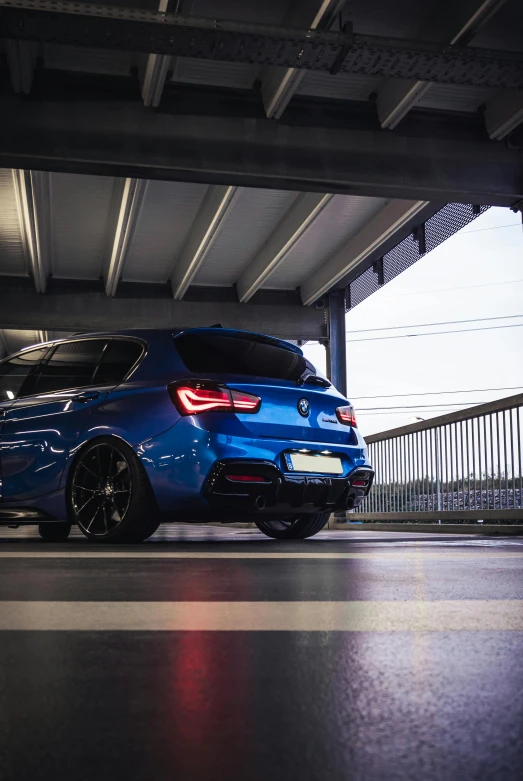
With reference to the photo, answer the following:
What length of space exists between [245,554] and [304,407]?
1706 millimetres

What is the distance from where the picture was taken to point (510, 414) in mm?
10266

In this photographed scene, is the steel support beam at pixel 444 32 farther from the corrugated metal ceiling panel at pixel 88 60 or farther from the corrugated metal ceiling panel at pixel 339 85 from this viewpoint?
the corrugated metal ceiling panel at pixel 88 60

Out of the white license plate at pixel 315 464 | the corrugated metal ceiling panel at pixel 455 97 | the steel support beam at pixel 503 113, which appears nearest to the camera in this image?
the white license plate at pixel 315 464

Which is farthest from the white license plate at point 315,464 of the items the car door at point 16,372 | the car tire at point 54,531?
the car tire at point 54,531

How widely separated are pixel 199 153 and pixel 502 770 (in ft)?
31.4

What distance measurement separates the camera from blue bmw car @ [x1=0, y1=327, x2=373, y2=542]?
659 cm

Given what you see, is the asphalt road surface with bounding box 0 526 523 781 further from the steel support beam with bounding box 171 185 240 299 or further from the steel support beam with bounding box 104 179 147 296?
the steel support beam with bounding box 171 185 240 299

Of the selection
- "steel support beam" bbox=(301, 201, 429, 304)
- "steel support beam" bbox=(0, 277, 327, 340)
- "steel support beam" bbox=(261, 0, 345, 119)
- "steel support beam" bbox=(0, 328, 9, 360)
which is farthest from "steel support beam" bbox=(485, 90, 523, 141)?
"steel support beam" bbox=(0, 328, 9, 360)

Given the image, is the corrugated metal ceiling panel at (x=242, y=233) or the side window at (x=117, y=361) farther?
the corrugated metal ceiling panel at (x=242, y=233)

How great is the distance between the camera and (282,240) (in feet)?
48.2

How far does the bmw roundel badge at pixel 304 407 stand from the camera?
7.19m

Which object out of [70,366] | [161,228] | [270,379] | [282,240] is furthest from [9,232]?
[270,379]

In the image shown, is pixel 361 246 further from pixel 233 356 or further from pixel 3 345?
pixel 3 345

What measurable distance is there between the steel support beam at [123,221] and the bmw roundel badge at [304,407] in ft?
18.6
